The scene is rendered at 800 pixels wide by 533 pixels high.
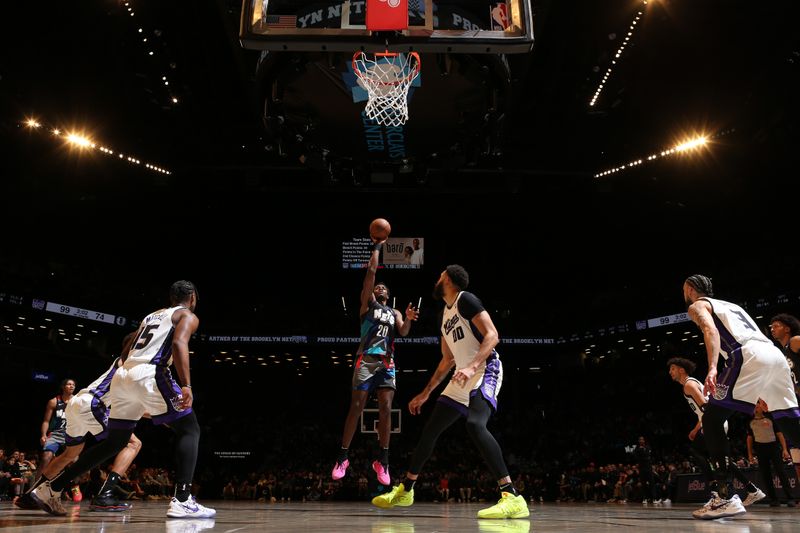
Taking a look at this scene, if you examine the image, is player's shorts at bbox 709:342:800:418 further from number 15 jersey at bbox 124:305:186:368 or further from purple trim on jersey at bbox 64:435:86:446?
purple trim on jersey at bbox 64:435:86:446

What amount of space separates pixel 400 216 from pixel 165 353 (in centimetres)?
1746

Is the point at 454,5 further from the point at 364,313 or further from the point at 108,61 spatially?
the point at 108,61

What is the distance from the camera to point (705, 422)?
4938 millimetres

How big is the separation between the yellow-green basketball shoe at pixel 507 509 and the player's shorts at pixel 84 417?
Answer: 3724mm

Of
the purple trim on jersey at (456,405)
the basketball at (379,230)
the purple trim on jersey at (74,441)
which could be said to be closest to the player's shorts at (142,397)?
the purple trim on jersey at (74,441)

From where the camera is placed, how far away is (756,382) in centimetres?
479

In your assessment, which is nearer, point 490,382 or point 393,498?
point 490,382

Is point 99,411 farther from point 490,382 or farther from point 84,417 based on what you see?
point 490,382

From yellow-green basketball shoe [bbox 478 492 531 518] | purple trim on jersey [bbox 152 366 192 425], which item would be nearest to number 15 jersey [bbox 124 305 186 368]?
purple trim on jersey [bbox 152 366 192 425]

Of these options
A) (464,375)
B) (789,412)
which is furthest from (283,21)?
(789,412)

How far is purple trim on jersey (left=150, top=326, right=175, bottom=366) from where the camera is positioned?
15.4 ft

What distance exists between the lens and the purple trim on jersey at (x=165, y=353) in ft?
15.4

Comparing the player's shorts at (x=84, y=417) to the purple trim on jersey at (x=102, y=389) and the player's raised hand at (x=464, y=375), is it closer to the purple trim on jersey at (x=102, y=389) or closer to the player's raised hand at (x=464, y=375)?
the purple trim on jersey at (x=102, y=389)

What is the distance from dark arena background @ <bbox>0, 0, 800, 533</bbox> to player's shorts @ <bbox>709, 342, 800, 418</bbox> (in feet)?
11.5
